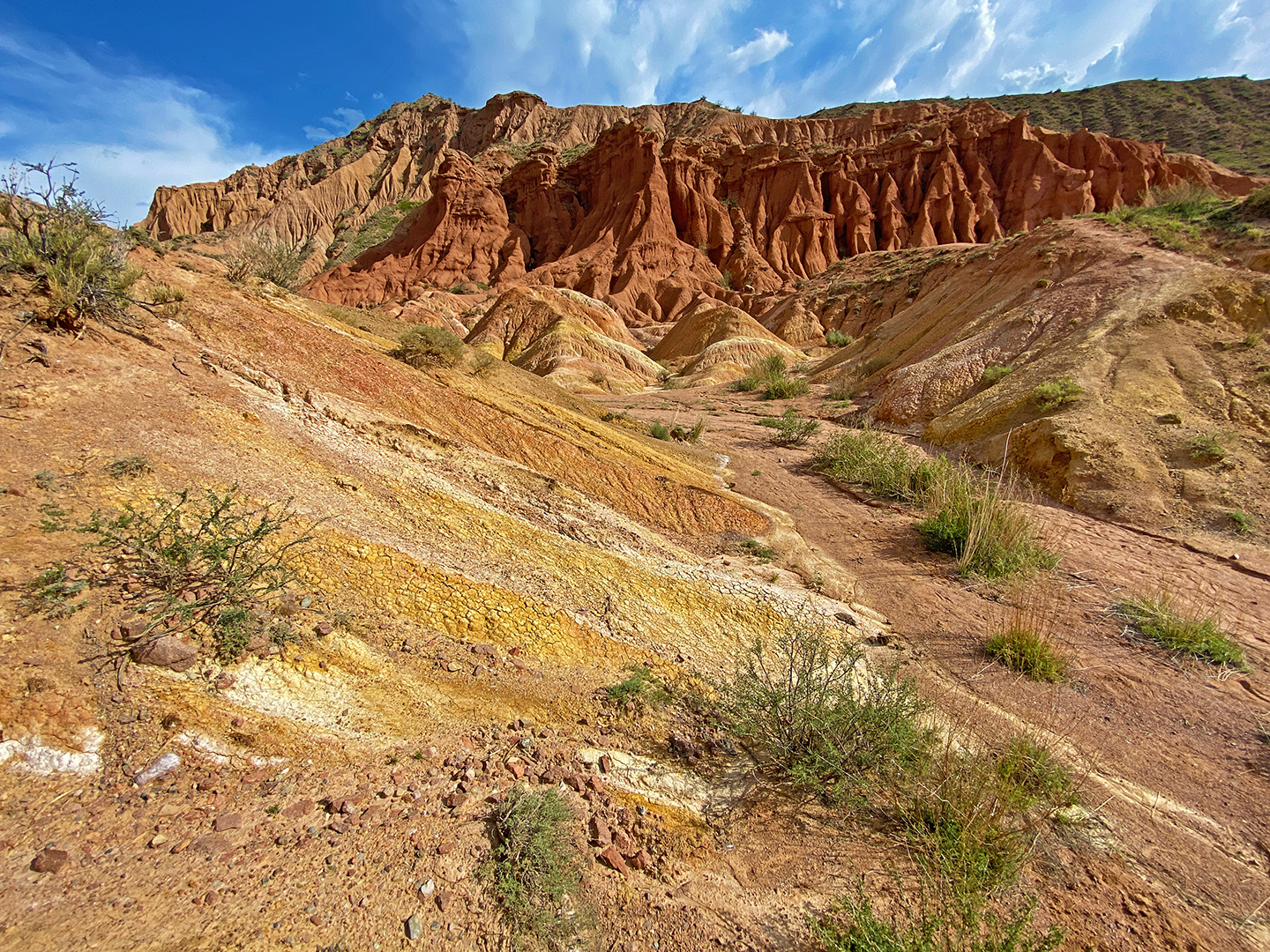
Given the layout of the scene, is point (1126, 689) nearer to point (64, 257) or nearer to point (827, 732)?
point (827, 732)

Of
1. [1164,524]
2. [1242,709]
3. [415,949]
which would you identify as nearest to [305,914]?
[415,949]

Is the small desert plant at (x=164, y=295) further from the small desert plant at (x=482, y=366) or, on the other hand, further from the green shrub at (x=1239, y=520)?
the green shrub at (x=1239, y=520)

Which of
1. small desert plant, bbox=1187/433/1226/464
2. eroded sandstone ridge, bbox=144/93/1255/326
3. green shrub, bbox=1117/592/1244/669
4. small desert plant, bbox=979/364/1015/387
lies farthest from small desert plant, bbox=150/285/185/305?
eroded sandstone ridge, bbox=144/93/1255/326

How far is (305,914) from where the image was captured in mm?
2070

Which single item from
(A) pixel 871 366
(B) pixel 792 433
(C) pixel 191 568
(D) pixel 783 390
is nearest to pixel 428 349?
(C) pixel 191 568

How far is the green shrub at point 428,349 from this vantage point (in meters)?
7.92

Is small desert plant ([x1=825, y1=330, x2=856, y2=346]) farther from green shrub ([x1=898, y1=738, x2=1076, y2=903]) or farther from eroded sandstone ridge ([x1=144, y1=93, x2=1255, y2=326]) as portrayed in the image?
green shrub ([x1=898, y1=738, x2=1076, y2=903])

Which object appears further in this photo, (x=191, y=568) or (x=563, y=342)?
(x=563, y=342)

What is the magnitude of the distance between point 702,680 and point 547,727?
1405 mm

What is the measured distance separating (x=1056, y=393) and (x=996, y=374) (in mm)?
3170

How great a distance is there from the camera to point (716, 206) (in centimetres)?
5341

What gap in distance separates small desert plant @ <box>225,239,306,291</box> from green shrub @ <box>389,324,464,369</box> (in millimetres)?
2237

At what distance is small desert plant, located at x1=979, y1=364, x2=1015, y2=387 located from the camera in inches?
520

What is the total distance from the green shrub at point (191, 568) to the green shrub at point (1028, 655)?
597 cm
